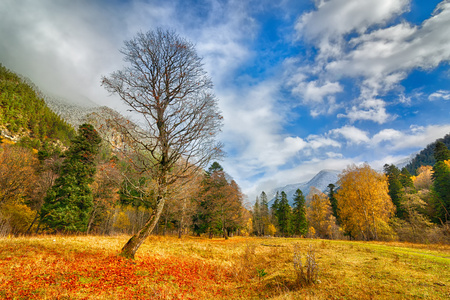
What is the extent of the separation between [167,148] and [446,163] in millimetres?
47281

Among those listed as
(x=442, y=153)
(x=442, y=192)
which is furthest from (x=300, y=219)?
(x=442, y=153)

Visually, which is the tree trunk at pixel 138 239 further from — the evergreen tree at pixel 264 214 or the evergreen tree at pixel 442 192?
the evergreen tree at pixel 264 214

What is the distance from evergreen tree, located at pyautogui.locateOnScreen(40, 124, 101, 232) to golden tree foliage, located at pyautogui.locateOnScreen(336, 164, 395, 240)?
114 ft

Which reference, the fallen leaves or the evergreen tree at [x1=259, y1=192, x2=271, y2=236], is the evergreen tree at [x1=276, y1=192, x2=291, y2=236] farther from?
the fallen leaves

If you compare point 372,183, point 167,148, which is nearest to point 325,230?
point 372,183

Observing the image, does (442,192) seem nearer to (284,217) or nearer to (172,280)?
(284,217)

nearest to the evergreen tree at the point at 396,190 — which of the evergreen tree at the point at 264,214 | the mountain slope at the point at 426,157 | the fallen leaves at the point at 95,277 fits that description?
the evergreen tree at the point at 264,214

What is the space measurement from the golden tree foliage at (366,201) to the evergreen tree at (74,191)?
34795mm

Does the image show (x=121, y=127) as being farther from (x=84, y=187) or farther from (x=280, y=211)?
(x=280, y=211)

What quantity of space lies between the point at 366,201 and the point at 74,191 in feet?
128

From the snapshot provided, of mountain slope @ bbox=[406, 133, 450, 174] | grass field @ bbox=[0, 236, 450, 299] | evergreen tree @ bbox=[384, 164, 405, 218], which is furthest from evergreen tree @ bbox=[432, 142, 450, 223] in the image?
mountain slope @ bbox=[406, 133, 450, 174]

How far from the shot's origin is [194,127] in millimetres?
9211

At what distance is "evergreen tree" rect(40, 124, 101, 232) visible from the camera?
65.6 ft

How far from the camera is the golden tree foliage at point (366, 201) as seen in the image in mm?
24641
